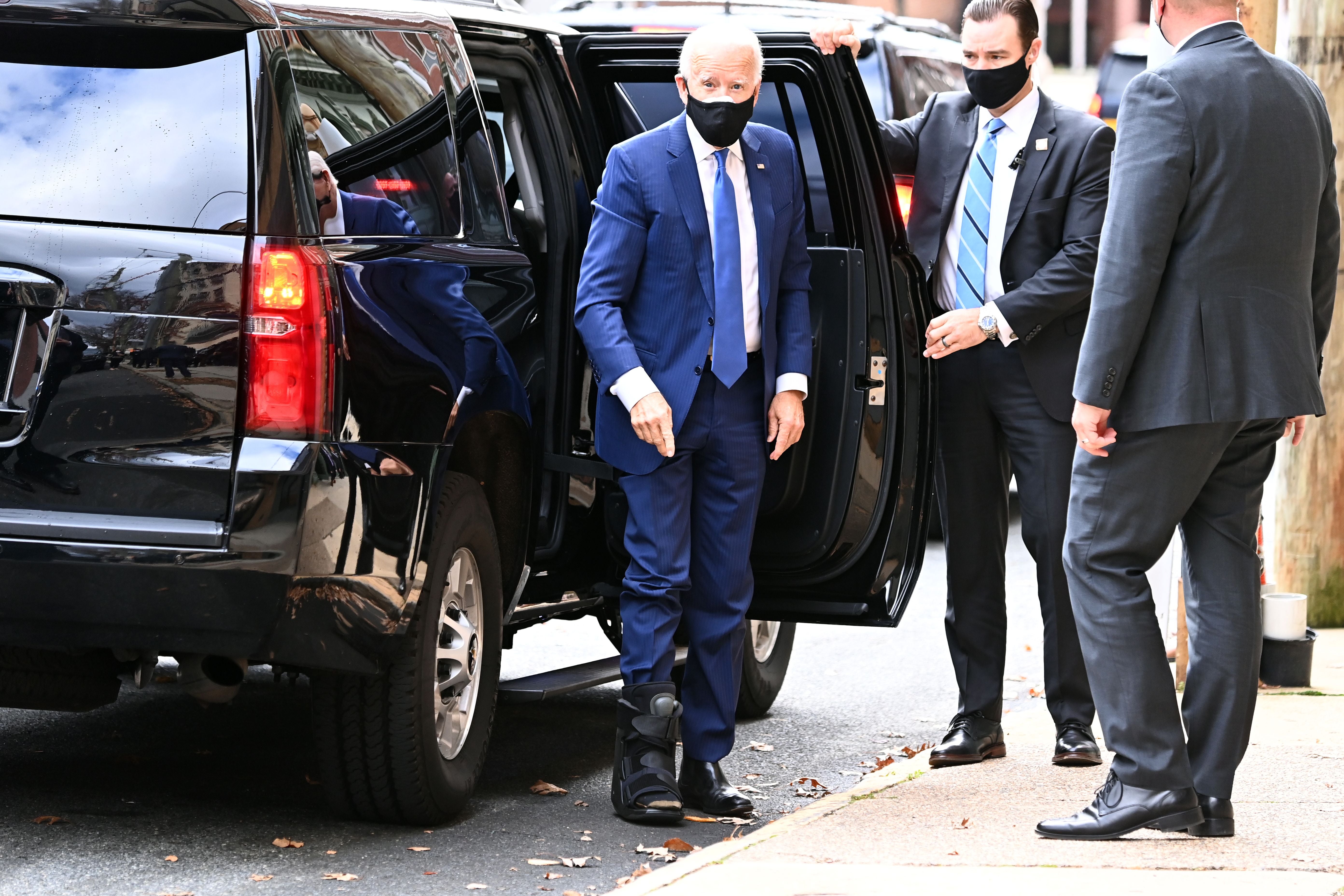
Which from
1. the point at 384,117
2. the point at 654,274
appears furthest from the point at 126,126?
the point at 654,274

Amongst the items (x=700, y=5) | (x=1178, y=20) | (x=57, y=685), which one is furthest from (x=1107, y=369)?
(x=700, y=5)

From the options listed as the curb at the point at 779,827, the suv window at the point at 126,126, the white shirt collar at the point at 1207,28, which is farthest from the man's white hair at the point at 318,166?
the white shirt collar at the point at 1207,28

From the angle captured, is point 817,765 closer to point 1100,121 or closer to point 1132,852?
point 1132,852

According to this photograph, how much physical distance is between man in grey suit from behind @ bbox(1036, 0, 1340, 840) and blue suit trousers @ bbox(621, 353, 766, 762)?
0.91m

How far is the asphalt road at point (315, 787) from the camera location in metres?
4.38

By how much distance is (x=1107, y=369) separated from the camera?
4.27 m

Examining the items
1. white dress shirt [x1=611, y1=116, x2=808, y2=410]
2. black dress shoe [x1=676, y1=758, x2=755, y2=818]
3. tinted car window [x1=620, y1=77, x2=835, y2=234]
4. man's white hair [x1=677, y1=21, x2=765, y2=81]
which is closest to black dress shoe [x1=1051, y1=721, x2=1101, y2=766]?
black dress shoe [x1=676, y1=758, x2=755, y2=818]

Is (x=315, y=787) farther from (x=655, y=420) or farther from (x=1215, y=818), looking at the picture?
(x=1215, y=818)

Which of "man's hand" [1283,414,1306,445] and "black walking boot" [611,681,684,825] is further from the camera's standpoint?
"black walking boot" [611,681,684,825]

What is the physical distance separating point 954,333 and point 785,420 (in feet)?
2.40

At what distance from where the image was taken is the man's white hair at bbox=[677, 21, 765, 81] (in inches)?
192

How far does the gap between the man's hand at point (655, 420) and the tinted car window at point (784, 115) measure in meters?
0.82

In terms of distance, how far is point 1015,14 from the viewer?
552 centimetres

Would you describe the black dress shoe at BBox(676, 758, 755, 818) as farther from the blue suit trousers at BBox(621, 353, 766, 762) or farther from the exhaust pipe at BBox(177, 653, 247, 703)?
the exhaust pipe at BBox(177, 653, 247, 703)
